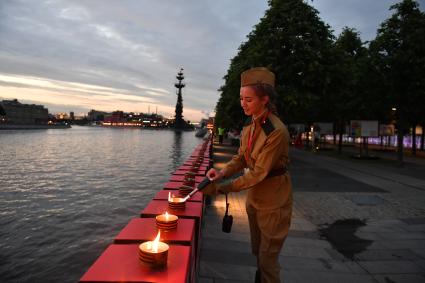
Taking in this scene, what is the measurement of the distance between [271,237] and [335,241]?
174 inches

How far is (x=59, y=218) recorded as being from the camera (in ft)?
38.3

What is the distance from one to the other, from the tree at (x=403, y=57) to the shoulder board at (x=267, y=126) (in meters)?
20.6

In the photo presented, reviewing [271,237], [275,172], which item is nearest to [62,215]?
[271,237]

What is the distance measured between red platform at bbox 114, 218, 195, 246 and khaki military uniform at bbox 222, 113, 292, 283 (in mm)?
624

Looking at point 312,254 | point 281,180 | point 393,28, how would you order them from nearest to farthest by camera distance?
1. point 281,180
2. point 312,254
3. point 393,28

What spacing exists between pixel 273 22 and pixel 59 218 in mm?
16675

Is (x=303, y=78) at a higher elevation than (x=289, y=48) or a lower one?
lower

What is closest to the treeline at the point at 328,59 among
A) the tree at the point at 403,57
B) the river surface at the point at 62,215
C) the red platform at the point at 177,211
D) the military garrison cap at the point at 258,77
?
the tree at the point at 403,57

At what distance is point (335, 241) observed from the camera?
766 centimetres

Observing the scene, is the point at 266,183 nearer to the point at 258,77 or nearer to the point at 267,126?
the point at 267,126

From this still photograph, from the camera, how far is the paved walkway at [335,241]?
582 centimetres

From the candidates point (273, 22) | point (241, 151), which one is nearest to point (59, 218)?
point (241, 151)

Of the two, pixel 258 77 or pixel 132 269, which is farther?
pixel 258 77

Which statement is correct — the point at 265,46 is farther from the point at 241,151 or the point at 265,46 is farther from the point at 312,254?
the point at 241,151
